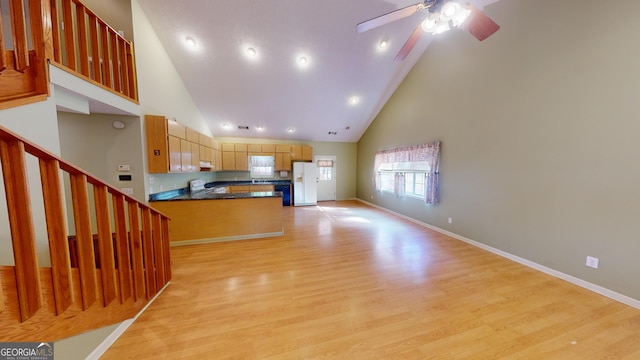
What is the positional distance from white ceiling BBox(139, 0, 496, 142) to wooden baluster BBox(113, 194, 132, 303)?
10.6 ft

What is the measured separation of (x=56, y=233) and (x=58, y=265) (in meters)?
0.19

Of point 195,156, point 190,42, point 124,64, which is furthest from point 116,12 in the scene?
point 195,156

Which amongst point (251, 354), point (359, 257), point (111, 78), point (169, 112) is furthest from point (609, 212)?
point (169, 112)

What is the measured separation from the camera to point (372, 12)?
3.30 meters

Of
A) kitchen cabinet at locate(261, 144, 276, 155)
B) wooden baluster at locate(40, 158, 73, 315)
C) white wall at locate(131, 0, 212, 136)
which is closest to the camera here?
wooden baluster at locate(40, 158, 73, 315)

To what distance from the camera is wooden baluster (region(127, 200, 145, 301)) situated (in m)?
1.70

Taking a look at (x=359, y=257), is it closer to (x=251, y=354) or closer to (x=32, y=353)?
(x=251, y=354)

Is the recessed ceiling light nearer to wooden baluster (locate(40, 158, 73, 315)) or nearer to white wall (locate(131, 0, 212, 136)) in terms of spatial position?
white wall (locate(131, 0, 212, 136))

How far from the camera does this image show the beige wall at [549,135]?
2049 millimetres

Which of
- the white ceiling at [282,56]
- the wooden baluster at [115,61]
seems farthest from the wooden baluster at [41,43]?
the white ceiling at [282,56]

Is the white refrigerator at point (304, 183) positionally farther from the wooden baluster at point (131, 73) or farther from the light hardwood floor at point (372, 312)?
the wooden baluster at point (131, 73)

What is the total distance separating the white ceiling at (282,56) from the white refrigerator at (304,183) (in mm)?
1533

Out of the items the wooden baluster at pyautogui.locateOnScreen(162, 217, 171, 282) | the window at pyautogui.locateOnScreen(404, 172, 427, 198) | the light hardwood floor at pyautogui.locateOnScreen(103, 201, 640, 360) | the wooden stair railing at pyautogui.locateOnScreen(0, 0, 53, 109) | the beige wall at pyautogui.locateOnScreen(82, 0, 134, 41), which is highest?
the beige wall at pyautogui.locateOnScreen(82, 0, 134, 41)

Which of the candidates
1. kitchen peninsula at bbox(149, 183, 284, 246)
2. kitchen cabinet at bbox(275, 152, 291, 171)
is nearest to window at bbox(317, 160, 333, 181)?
kitchen cabinet at bbox(275, 152, 291, 171)
